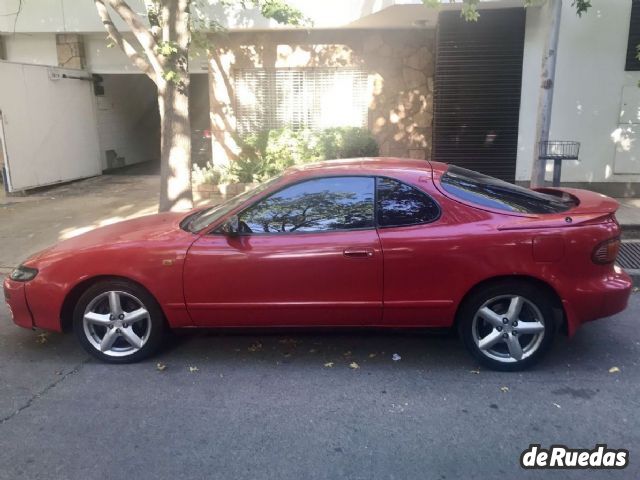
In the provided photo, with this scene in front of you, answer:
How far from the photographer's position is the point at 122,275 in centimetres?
418

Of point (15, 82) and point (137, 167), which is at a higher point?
point (15, 82)

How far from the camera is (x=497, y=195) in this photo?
4250 mm

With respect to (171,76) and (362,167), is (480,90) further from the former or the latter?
(362,167)

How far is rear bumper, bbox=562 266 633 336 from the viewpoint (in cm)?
396

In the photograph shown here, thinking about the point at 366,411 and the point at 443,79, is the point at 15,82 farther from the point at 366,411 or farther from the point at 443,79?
the point at 366,411

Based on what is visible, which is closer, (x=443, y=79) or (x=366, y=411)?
(x=366, y=411)

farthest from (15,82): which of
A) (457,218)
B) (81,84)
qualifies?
(457,218)

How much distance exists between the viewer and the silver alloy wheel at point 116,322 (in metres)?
4.25

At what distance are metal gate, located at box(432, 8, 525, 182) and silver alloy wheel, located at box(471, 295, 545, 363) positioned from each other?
6323 millimetres

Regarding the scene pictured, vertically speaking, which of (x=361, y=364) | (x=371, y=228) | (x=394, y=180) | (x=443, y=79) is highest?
(x=443, y=79)

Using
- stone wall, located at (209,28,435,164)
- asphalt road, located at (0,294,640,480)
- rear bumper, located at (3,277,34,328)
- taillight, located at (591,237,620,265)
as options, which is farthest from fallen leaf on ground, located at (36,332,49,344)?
stone wall, located at (209,28,435,164)

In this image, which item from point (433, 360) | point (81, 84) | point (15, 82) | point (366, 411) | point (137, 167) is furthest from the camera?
point (137, 167)

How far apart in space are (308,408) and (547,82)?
579cm

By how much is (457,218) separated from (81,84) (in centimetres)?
1180
